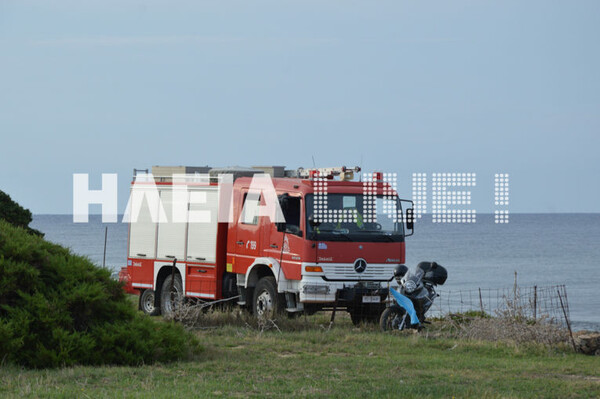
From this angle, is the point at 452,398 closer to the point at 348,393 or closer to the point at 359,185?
the point at 348,393

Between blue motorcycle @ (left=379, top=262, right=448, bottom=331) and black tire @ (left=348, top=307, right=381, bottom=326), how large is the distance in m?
1.09

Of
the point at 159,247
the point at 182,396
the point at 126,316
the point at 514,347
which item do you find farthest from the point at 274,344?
the point at 159,247

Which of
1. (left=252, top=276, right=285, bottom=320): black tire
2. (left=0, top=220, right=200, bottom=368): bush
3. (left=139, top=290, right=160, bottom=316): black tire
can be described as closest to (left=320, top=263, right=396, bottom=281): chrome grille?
(left=252, top=276, right=285, bottom=320): black tire

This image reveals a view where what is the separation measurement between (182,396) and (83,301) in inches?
134

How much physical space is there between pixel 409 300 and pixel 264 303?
10.6ft

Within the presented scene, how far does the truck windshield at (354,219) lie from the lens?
19.0m

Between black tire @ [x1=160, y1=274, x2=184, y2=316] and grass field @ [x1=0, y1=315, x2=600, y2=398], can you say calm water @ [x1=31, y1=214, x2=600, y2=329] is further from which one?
grass field @ [x1=0, y1=315, x2=600, y2=398]

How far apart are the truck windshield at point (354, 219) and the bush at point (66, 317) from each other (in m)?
5.08

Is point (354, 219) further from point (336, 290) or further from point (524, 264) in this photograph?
point (524, 264)

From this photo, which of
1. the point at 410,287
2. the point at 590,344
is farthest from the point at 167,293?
the point at 590,344

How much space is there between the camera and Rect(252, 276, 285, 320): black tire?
1939cm

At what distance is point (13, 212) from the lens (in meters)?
25.2

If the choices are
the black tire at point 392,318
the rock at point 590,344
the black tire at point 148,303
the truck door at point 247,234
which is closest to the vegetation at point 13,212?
the black tire at point 148,303

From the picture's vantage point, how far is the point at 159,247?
22.8 metres
